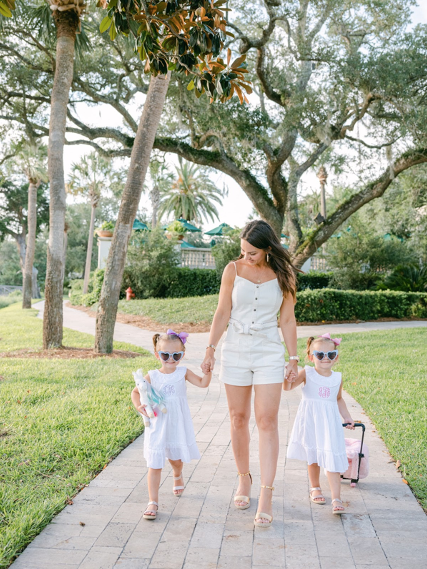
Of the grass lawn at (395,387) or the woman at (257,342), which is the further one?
the grass lawn at (395,387)

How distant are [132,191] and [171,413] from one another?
6302 mm

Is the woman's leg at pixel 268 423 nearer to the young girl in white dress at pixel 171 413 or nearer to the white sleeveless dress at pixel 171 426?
the young girl in white dress at pixel 171 413

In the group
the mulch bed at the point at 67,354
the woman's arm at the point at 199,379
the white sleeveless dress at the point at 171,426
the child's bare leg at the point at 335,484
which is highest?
the woman's arm at the point at 199,379

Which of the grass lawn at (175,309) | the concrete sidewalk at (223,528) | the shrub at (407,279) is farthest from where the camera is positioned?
the shrub at (407,279)

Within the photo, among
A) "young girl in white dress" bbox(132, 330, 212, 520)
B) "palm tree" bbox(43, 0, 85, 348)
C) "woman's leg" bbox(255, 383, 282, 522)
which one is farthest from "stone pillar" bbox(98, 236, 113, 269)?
"woman's leg" bbox(255, 383, 282, 522)

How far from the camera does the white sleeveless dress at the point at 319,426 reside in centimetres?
340

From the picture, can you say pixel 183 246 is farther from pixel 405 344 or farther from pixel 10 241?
pixel 10 241

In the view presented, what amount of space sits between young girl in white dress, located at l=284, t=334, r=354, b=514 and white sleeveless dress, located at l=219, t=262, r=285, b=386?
219 mm

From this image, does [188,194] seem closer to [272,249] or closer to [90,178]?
[90,178]

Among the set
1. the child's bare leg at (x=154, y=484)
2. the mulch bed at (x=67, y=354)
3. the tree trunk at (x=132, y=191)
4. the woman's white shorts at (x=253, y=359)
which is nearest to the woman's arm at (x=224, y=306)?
the woman's white shorts at (x=253, y=359)

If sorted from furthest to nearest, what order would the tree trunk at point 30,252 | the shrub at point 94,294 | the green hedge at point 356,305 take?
the tree trunk at point 30,252, the shrub at point 94,294, the green hedge at point 356,305

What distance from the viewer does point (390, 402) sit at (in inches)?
244

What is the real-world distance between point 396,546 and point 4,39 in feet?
48.0

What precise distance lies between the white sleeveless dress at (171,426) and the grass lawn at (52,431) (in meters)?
0.74
